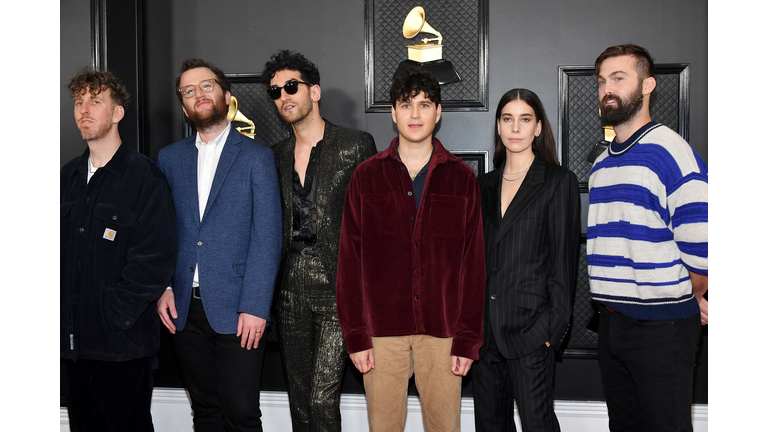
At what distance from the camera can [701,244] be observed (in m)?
1.99

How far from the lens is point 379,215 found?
2295mm

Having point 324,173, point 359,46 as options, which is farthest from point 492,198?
point 359,46

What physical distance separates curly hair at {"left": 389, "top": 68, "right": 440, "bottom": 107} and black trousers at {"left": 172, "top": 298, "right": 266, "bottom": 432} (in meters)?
1.33

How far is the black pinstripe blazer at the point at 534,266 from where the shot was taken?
7.36 ft

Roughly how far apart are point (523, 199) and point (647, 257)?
552mm

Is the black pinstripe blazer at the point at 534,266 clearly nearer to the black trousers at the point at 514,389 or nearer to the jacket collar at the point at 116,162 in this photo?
the black trousers at the point at 514,389

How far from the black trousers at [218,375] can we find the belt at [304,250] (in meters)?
0.46

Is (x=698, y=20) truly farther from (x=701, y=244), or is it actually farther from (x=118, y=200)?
(x=118, y=200)

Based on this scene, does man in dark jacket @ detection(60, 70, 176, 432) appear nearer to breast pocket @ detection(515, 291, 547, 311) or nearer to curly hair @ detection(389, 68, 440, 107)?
curly hair @ detection(389, 68, 440, 107)

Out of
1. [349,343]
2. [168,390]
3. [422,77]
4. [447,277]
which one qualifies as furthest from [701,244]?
[168,390]

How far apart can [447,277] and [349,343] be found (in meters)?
0.53

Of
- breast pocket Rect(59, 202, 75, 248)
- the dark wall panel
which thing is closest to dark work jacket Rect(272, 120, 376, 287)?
breast pocket Rect(59, 202, 75, 248)

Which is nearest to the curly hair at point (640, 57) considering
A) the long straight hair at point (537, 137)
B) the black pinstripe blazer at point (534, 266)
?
the long straight hair at point (537, 137)

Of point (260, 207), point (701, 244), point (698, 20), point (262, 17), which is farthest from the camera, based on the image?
point (262, 17)
